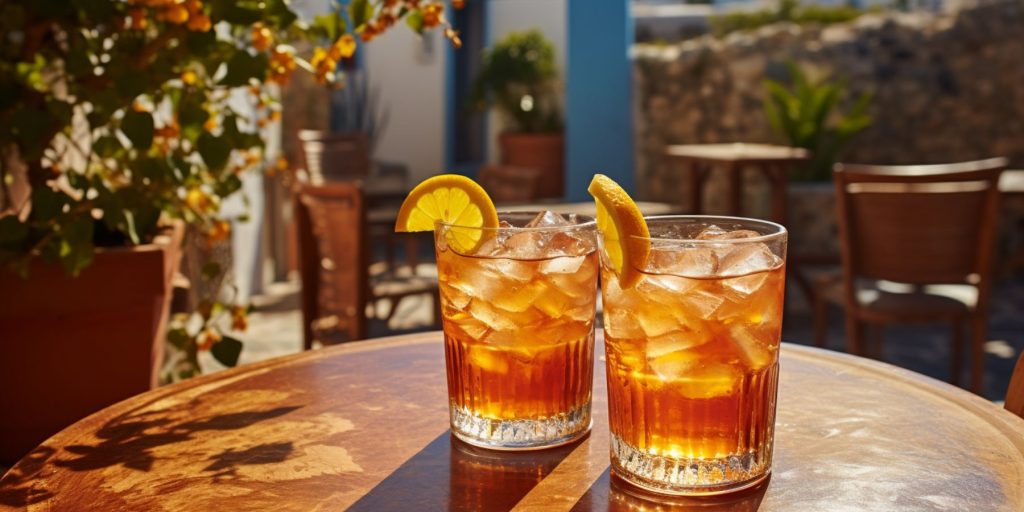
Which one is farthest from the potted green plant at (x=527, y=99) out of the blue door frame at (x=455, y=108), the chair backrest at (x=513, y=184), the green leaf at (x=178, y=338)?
the green leaf at (x=178, y=338)

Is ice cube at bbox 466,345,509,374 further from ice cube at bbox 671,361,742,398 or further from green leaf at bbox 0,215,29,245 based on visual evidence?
green leaf at bbox 0,215,29,245

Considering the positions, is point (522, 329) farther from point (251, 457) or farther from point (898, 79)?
point (898, 79)

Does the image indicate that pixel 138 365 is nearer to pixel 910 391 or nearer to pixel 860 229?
pixel 910 391

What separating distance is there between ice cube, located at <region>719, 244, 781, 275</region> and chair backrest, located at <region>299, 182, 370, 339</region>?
2.58m

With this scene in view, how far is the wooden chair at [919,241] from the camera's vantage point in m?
3.30

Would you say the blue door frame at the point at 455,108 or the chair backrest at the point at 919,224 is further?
the blue door frame at the point at 455,108

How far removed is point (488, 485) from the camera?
34.1 inches

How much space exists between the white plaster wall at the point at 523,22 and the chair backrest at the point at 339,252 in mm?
6285

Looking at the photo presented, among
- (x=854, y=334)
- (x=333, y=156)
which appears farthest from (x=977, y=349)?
(x=333, y=156)

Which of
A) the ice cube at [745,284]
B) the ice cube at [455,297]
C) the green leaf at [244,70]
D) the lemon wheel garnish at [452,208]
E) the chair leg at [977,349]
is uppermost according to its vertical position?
the green leaf at [244,70]

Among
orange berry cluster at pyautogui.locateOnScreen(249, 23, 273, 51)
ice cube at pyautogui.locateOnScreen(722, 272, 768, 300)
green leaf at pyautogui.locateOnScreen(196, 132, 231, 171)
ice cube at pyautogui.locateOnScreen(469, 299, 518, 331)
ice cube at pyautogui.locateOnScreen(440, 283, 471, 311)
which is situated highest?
orange berry cluster at pyautogui.locateOnScreen(249, 23, 273, 51)

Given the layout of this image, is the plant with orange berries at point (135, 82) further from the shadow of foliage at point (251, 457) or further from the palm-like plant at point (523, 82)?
the palm-like plant at point (523, 82)

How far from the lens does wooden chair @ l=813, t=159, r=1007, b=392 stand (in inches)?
130

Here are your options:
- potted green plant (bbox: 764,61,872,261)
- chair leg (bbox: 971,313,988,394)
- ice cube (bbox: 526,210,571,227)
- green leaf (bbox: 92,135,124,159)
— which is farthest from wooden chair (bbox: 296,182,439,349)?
potted green plant (bbox: 764,61,872,261)
